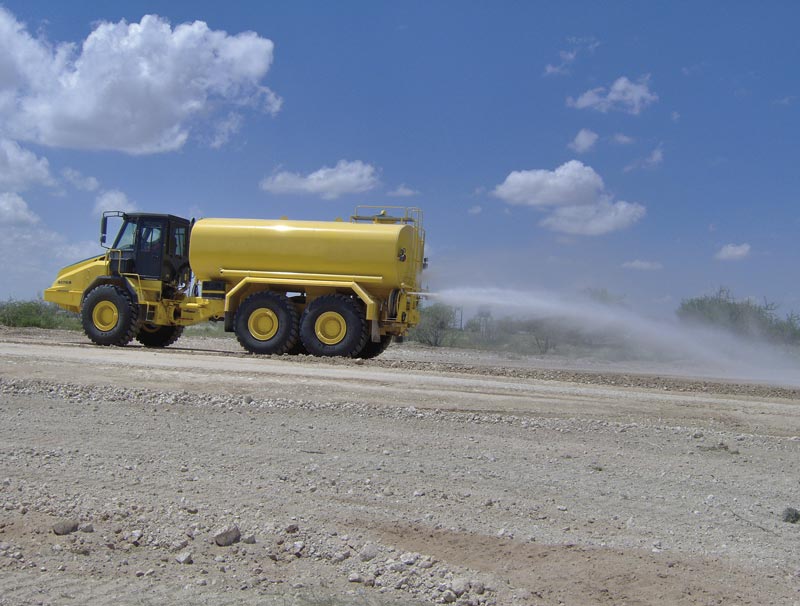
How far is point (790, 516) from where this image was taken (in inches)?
267

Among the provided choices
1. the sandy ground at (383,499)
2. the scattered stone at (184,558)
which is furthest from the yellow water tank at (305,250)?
A: the scattered stone at (184,558)

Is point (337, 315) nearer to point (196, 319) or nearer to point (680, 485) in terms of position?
point (196, 319)

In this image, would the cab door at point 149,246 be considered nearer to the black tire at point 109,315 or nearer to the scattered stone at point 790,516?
the black tire at point 109,315

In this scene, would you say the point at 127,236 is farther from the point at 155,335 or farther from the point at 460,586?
the point at 460,586

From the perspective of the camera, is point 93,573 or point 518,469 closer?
point 93,573

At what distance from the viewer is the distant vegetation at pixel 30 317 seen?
33875 mm

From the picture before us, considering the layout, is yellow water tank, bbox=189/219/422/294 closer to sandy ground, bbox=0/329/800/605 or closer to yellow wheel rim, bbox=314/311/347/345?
yellow wheel rim, bbox=314/311/347/345

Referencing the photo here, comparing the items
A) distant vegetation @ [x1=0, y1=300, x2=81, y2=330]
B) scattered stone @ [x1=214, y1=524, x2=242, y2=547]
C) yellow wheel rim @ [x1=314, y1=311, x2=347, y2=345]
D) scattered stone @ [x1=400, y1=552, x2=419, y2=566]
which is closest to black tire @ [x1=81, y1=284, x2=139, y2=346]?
yellow wheel rim @ [x1=314, y1=311, x2=347, y2=345]

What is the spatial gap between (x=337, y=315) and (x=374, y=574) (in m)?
13.8

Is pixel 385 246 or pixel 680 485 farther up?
pixel 385 246

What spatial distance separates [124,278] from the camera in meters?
20.9

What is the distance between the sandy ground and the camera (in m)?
5.35

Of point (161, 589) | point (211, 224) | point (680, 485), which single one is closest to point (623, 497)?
point (680, 485)

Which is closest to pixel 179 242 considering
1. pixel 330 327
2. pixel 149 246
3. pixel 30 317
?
pixel 149 246
